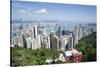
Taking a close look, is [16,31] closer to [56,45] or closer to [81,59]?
[56,45]

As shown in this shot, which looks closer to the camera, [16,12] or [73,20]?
[16,12]

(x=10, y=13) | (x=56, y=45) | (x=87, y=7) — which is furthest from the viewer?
(x=87, y=7)

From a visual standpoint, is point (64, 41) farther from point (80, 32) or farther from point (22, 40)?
point (22, 40)

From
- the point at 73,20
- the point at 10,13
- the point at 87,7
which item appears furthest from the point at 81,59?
the point at 10,13

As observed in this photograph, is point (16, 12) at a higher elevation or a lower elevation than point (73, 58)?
higher

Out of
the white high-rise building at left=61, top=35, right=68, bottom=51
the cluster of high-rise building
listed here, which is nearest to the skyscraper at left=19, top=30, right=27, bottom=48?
the cluster of high-rise building

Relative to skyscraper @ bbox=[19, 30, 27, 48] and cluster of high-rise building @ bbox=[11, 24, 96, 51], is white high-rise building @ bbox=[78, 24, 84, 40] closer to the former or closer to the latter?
cluster of high-rise building @ bbox=[11, 24, 96, 51]

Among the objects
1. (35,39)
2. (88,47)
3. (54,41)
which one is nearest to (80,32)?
(88,47)
